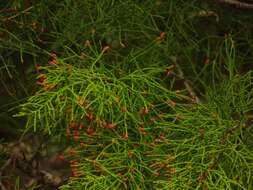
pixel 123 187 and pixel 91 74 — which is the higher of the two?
pixel 91 74

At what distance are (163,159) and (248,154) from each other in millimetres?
152

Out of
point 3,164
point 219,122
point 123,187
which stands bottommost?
point 3,164

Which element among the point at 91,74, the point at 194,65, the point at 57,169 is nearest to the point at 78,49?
the point at 91,74

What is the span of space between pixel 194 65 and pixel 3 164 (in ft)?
1.55

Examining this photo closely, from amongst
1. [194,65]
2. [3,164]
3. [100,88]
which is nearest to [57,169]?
[3,164]

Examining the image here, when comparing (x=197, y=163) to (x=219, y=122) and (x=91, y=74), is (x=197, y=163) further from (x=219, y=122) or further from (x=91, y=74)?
(x=91, y=74)

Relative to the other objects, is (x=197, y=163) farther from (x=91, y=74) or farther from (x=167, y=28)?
(x=167, y=28)

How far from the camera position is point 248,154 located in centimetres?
141

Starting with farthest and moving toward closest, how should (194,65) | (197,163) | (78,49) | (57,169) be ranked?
(57,169) → (194,65) → (78,49) → (197,163)

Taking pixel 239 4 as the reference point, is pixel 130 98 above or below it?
below

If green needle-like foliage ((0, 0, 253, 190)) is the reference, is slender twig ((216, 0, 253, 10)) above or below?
above

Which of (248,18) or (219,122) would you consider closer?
(219,122)

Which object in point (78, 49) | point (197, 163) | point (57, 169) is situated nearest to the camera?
point (197, 163)

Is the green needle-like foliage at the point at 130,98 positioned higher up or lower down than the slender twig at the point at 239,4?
lower down
